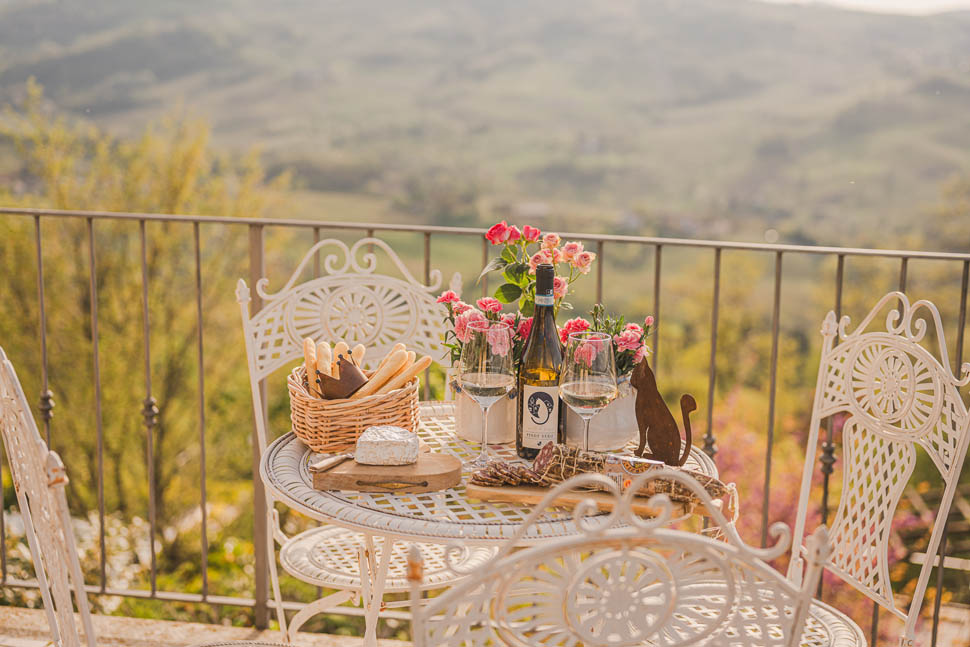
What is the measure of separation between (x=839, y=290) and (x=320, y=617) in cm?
334

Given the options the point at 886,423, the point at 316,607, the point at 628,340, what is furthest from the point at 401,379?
the point at 886,423

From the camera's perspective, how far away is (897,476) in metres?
1.84

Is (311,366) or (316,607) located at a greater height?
(311,366)

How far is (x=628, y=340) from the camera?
1.61 meters

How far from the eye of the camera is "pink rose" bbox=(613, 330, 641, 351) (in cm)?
161

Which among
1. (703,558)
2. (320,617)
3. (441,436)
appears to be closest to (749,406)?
(320,617)

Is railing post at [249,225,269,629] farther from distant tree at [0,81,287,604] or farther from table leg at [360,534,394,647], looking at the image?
distant tree at [0,81,287,604]

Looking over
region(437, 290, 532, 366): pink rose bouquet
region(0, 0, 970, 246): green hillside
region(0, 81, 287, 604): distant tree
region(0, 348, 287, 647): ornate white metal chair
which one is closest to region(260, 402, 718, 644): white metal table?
region(437, 290, 532, 366): pink rose bouquet

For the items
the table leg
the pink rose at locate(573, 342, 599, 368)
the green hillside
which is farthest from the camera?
the green hillside

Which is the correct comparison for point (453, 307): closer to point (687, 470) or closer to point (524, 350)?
point (524, 350)

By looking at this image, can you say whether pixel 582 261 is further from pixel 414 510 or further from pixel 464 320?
pixel 414 510

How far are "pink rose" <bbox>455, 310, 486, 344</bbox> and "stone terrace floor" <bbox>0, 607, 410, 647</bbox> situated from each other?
52.1 inches

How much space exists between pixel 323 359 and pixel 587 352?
1.85ft

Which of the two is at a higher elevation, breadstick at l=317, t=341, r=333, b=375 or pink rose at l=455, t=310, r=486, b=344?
pink rose at l=455, t=310, r=486, b=344
